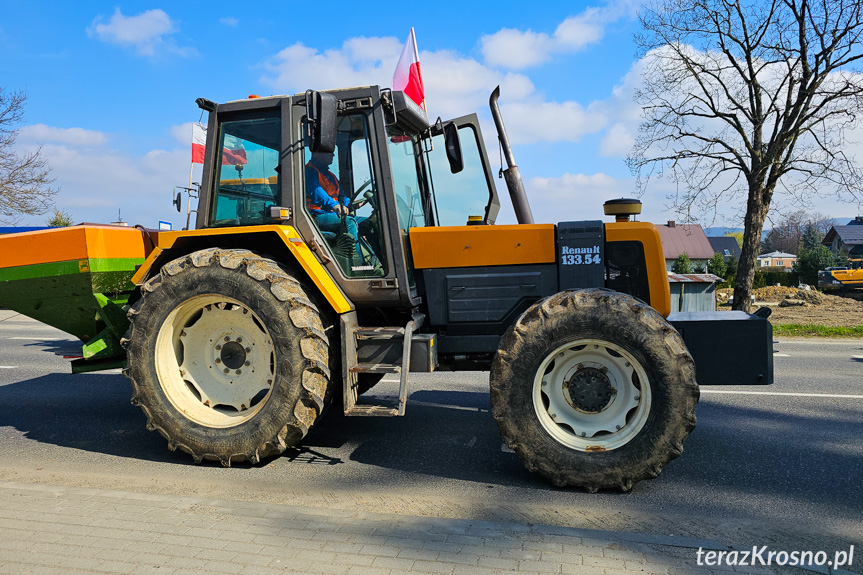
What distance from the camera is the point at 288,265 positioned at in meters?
4.70

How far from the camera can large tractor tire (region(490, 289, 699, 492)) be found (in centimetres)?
375

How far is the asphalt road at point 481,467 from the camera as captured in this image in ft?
11.5

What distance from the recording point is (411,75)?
5562mm

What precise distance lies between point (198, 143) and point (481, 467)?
11.8 feet

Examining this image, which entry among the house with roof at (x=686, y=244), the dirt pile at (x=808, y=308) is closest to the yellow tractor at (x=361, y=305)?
the dirt pile at (x=808, y=308)

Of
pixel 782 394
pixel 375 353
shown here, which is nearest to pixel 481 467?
pixel 375 353

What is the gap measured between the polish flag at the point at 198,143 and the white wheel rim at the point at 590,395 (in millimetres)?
3320

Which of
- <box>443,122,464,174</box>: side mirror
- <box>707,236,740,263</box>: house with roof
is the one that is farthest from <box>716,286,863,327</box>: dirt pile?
<box>707,236,740,263</box>: house with roof

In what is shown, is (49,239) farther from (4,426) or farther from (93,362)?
(4,426)

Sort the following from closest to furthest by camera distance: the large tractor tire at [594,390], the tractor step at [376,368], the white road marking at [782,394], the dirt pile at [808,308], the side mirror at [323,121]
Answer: the large tractor tire at [594,390], the side mirror at [323,121], the tractor step at [376,368], the white road marking at [782,394], the dirt pile at [808,308]

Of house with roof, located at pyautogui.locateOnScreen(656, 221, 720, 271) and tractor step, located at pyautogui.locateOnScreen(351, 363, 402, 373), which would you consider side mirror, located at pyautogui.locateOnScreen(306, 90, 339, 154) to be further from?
house with roof, located at pyautogui.locateOnScreen(656, 221, 720, 271)

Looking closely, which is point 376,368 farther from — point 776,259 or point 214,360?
point 776,259

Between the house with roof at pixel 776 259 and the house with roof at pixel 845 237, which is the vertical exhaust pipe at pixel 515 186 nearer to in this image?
the house with roof at pixel 845 237

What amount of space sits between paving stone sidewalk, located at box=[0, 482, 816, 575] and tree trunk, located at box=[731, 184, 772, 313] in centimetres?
1326
